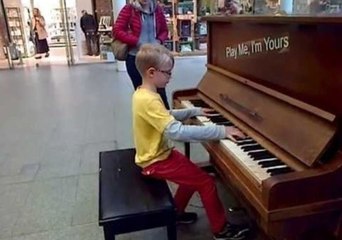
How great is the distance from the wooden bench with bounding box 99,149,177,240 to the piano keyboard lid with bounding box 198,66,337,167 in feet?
1.72

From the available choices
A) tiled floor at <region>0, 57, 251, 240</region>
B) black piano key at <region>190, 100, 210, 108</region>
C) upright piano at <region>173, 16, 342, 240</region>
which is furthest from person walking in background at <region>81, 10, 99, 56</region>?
upright piano at <region>173, 16, 342, 240</region>

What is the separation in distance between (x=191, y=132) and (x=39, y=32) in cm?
1037

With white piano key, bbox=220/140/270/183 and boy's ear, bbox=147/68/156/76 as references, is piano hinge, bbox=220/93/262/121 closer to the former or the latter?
white piano key, bbox=220/140/270/183

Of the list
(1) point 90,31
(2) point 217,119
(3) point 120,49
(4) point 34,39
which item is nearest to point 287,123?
(2) point 217,119

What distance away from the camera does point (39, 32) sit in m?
10.8

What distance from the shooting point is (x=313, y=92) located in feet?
4.62

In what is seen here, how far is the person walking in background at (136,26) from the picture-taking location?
131 inches

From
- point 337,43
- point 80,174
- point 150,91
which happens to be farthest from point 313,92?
point 80,174

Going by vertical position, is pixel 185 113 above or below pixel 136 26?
below

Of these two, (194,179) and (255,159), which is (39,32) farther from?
(255,159)

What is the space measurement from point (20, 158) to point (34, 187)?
2.35 feet

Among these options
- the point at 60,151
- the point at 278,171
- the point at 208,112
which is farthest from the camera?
the point at 60,151

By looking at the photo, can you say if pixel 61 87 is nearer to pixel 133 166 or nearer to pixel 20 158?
pixel 20 158

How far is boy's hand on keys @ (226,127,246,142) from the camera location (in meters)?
1.63
